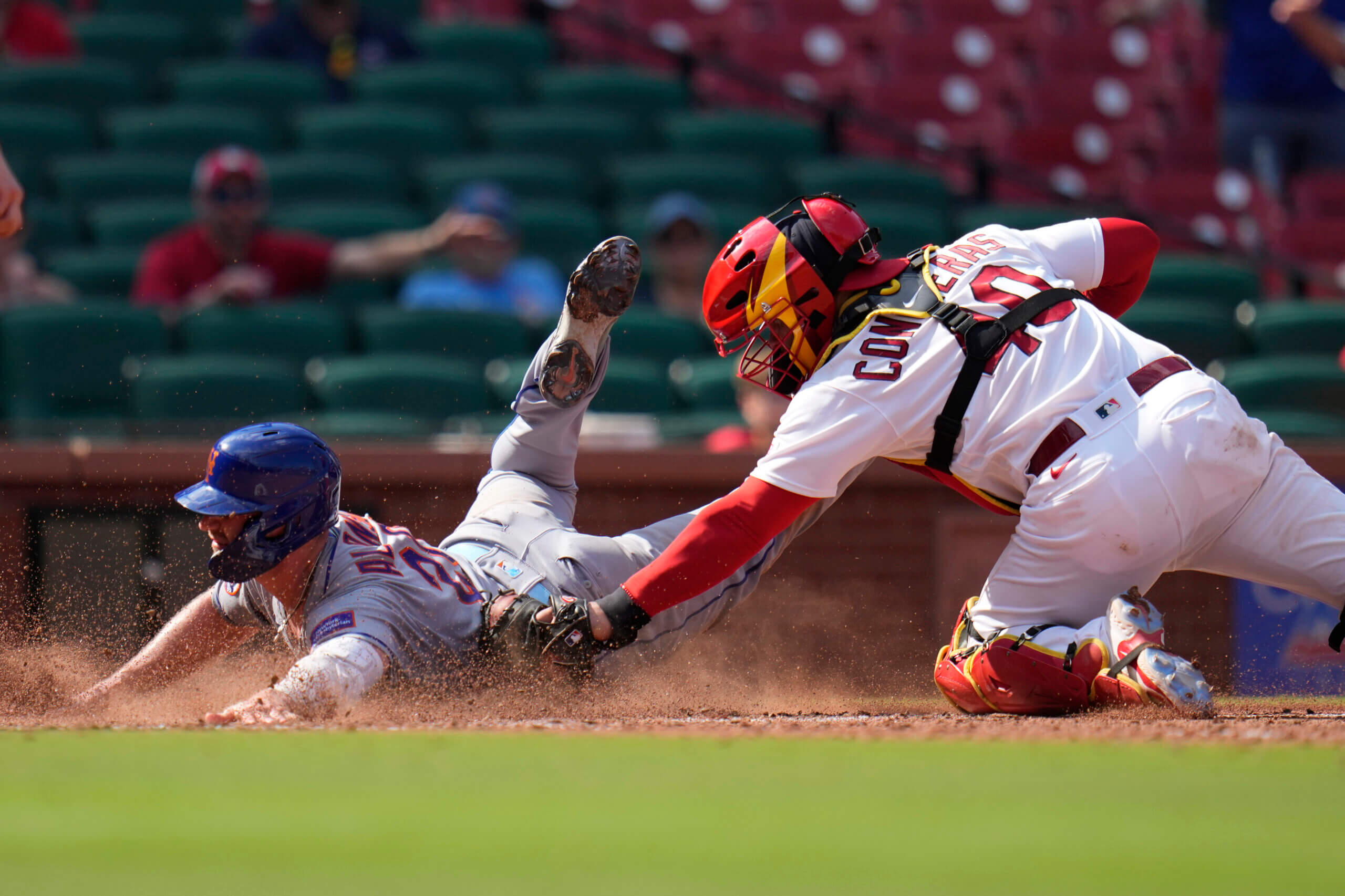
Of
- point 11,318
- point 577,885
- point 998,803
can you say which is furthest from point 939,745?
point 11,318

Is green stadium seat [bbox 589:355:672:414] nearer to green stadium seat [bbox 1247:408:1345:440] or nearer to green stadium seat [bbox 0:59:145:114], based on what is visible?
green stadium seat [bbox 1247:408:1345:440]

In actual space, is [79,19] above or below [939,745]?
above

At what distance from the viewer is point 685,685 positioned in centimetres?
508

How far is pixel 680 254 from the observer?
8.02m

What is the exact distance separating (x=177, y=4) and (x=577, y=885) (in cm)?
1036

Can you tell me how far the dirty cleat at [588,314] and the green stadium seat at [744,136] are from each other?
5184mm

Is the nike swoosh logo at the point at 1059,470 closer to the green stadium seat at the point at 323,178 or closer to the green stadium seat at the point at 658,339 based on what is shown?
the green stadium seat at the point at 658,339

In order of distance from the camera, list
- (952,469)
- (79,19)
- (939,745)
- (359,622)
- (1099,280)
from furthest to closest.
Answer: (79,19) → (1099,280) → (952,469) → (359,622) → (939,745)

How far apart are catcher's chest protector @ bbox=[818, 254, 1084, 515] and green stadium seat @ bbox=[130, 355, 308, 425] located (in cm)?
349

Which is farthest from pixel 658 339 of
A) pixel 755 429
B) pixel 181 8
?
pixel 181 8

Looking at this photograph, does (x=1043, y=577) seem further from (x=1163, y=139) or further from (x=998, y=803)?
(x=1163, y=139)

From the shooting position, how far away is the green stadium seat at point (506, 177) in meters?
8.96

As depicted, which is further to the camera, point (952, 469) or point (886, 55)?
point (886, 55)

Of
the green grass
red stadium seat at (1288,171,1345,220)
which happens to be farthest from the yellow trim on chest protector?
red stadium seat at (1288,171,1345,220)
